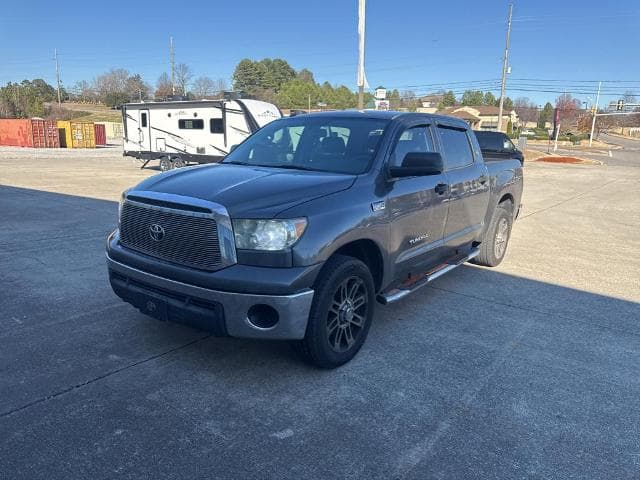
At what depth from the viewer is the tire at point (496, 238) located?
6.35 metres

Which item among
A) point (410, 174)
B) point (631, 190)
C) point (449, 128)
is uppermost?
point (449, 128)

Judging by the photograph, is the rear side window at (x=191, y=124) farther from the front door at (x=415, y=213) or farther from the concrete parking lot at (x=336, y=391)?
the front door at (x=415, y=213)

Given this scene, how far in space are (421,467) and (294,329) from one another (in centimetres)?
110

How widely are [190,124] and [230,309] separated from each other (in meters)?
17.2

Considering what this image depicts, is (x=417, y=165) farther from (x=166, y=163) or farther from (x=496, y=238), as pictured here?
(x=166, y=163)

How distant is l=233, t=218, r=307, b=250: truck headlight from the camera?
3.16 meters

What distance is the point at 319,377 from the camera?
3.56m

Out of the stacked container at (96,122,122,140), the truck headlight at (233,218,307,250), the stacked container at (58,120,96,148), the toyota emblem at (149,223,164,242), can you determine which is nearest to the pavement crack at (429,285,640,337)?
the truck headlight at (233,218,307,250)

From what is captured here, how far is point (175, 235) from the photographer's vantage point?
3357 millimetres

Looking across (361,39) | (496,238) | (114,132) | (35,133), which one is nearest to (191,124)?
(361,39)

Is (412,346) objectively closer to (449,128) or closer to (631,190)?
(449,128)

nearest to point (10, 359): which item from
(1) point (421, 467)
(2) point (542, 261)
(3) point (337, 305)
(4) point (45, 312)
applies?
(4) point (45, 312)

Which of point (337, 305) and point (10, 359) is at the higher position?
point (337, 305)

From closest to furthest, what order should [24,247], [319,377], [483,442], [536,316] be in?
[483,442]
[319,377]
[536,316]
[24,247]
